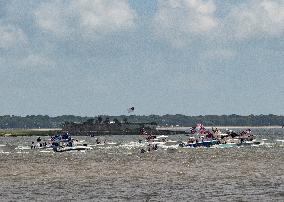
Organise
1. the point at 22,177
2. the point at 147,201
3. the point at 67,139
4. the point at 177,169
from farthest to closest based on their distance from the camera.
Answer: the point at 67,139 → the point at 177,169 → the point at 22,177 → the point at 147,201

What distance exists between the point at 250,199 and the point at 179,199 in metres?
5.57

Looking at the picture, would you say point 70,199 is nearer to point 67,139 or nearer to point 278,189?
point 278,189

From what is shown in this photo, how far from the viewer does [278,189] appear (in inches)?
2527

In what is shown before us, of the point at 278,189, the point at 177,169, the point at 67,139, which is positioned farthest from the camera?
the point at 67,139

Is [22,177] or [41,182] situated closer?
[41,182]

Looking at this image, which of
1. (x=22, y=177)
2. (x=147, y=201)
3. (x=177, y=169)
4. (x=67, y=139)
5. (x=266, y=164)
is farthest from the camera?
(x=67, y=139)

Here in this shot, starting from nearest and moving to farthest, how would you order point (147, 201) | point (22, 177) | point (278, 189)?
point (147, 201) → point (278, 189) → point (22, 177)

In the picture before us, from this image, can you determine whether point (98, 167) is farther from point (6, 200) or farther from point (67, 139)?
point (67, 139)

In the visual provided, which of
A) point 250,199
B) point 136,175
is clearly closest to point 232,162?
point 136,175

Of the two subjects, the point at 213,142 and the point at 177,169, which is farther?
the point at 213,142

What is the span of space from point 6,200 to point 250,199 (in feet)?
63.6

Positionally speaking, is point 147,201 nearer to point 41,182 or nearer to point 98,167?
point 41,182

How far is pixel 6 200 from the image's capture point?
58.7m

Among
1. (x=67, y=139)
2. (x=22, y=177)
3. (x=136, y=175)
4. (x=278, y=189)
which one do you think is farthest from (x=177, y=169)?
(x=67, y=139)
